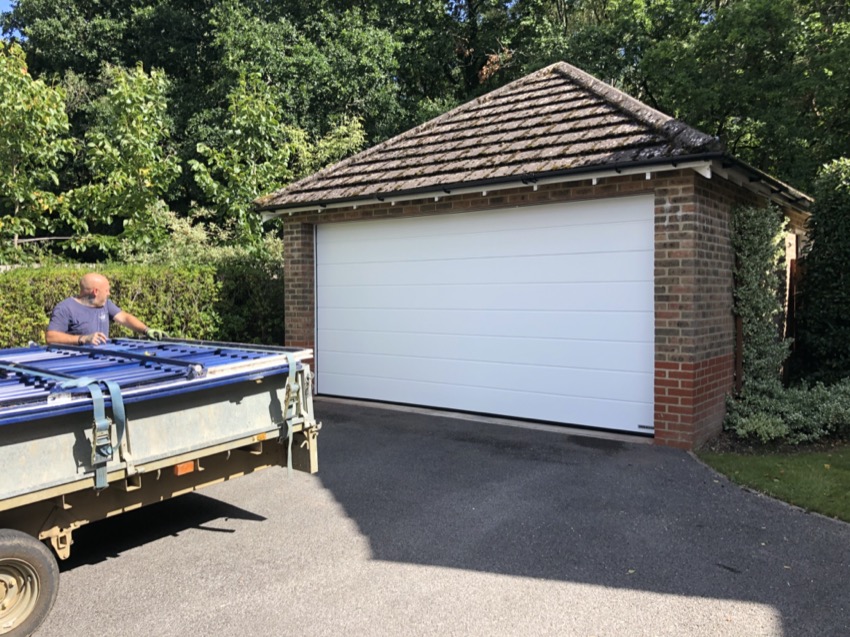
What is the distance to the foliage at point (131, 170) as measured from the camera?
1265 cm

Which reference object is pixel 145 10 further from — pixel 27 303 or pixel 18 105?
pixel 27 303

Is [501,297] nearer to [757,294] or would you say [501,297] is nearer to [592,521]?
[757,294]

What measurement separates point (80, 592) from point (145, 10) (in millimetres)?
22931

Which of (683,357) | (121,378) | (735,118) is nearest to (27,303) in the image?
(121,378)

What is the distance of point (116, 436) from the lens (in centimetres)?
352

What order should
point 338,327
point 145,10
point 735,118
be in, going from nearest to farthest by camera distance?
point 338,327 → point 735,118 → point 145,10

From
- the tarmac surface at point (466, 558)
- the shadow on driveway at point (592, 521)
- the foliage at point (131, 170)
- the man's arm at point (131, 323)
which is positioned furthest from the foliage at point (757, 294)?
the foliage at point (131, 170)

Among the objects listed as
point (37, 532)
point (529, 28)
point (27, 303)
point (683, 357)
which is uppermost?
point (529, 28)

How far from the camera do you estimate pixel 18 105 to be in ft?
35.9

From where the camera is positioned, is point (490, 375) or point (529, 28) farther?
A: point (529, 28)

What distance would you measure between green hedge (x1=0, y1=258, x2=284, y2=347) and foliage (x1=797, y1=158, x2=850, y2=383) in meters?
8.12

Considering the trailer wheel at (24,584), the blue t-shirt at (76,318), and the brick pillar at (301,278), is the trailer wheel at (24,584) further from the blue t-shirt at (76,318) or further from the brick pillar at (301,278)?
the brick pillar at (301,278)

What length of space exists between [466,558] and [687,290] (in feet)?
12.9

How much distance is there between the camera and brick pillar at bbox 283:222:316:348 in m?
9.84
